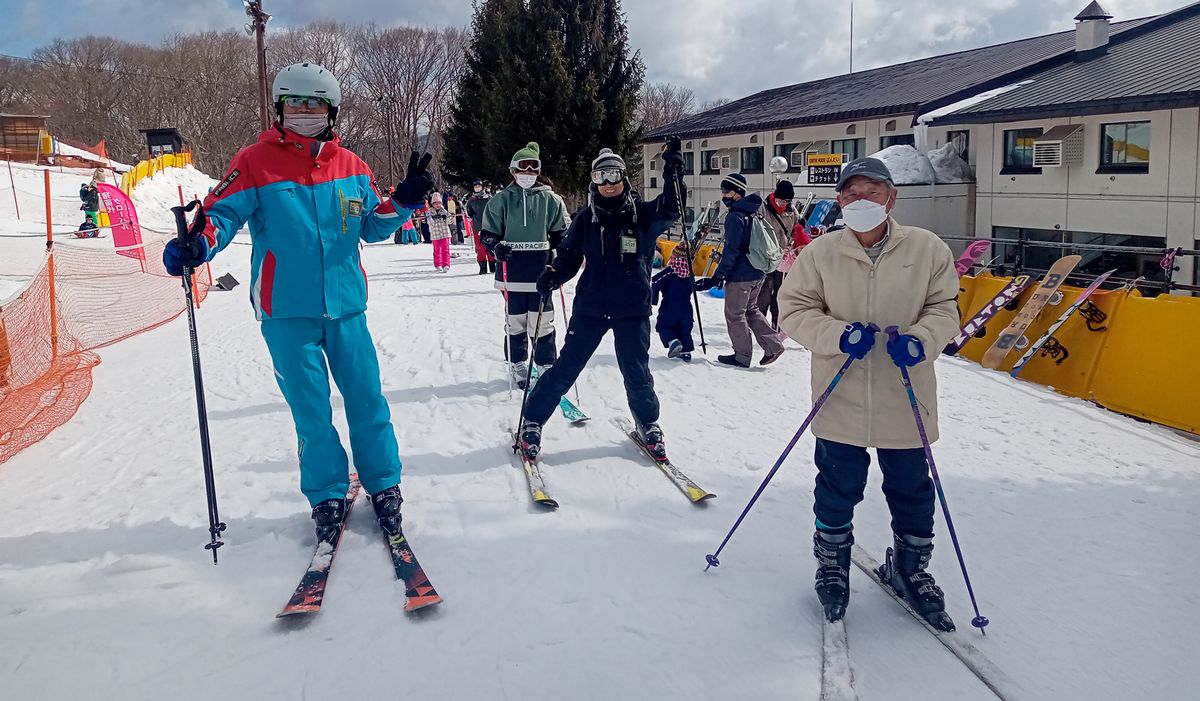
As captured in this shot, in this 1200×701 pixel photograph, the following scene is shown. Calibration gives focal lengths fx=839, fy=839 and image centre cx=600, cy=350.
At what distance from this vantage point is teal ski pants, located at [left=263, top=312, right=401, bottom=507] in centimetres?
375

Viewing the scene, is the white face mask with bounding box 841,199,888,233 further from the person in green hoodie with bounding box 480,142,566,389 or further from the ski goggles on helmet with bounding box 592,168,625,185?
the person in green hoodie with bounding box 480,142,566,389

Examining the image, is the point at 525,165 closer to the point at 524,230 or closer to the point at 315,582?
the point at 524,230

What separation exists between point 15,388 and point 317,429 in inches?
151

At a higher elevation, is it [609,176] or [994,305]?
[609,176]

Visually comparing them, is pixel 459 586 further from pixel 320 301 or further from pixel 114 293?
pixel 114 293

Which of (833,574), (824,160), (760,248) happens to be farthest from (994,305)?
(824,160)

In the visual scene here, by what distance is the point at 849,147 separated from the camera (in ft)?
77.9

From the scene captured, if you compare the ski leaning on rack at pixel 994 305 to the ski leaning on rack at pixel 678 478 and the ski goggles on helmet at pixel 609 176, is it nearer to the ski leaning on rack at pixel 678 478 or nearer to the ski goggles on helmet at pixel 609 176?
the ski leaning on rack at pixel 678 478

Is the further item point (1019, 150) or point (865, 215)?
point (1019, 150)

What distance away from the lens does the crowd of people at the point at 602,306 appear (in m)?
3.09

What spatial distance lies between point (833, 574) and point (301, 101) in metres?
3.01

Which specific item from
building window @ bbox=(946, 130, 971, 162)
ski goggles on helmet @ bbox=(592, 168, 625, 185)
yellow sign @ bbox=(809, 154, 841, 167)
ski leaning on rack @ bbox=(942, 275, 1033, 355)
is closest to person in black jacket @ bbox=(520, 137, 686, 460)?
ski goggles on helmet @ bbox=(592, 168, 625, 185)

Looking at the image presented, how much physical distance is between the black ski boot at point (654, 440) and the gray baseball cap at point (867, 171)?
2232 millimetres

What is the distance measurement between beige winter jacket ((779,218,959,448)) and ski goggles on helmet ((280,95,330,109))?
90.7 inches
